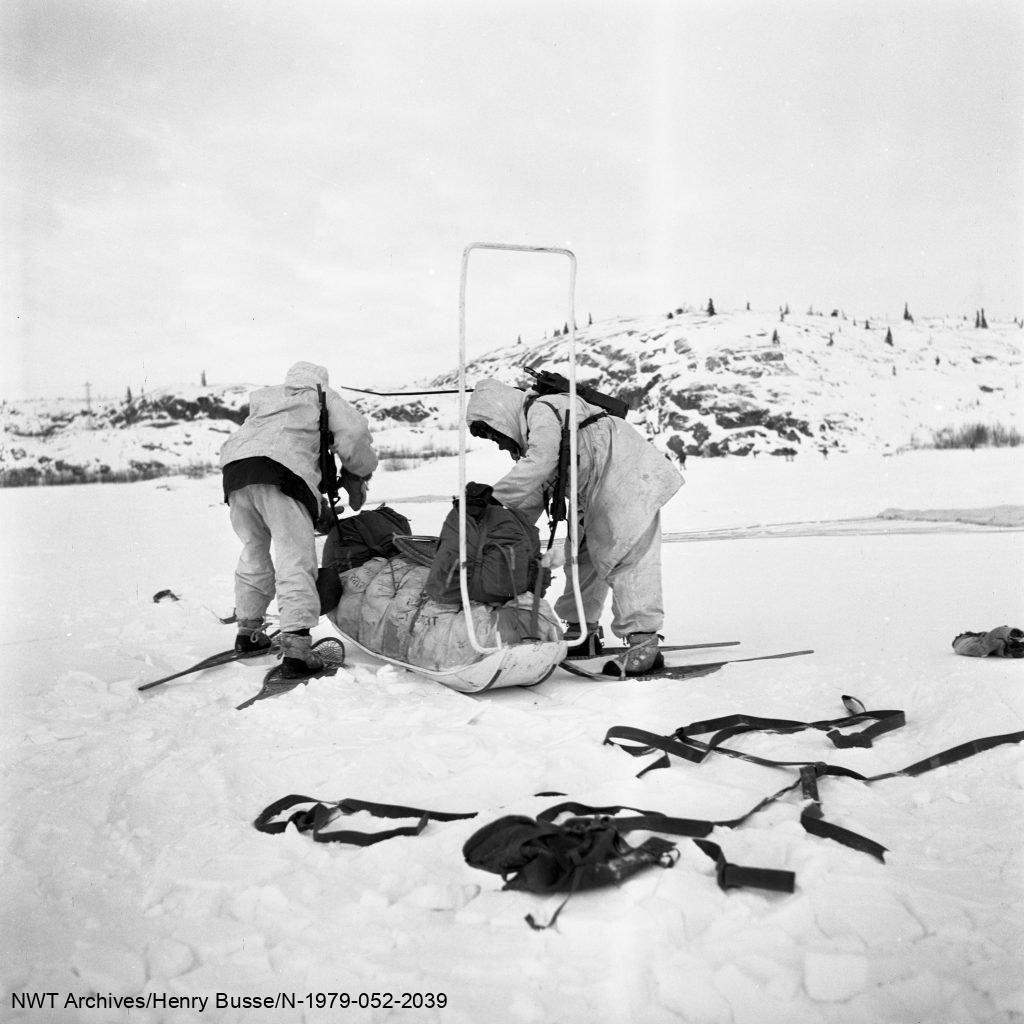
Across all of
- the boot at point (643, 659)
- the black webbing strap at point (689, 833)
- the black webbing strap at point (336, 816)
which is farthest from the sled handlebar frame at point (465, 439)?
the black webbing strap at point (689, 833)

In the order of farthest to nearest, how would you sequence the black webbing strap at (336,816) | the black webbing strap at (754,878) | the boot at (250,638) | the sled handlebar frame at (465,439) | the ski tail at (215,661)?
the boot at (250,638) < the ski tail at (215,661) < the sled handlebar frame at (465,439) < the black webbing strap at (336,816) < the black webbing strap at (754,878)

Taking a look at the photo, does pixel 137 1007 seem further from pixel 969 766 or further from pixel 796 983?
pixel 969 766

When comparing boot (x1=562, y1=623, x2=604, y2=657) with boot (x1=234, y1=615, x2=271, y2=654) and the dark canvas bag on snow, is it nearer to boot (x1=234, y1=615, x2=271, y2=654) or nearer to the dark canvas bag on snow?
the dark canvas bag on snow

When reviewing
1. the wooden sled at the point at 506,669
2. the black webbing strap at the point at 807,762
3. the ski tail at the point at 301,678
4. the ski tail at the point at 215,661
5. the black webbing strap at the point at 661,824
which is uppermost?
the black webbing strap at the point at 661,824

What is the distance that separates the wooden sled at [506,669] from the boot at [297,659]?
0.49 metres

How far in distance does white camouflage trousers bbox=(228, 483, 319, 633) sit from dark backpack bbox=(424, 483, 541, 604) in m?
0.60

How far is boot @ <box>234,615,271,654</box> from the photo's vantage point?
468 cm

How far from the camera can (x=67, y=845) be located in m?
2.46

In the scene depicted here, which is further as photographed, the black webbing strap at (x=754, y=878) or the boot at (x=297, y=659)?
the boot at (x=297, y=659)

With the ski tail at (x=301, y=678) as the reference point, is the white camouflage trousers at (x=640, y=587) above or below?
above

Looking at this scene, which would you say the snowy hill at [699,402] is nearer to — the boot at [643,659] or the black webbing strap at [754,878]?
the boot at [643,659]

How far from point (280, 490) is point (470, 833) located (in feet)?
8.30

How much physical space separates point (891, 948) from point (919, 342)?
59.0 ft

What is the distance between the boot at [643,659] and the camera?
426 centimetres
